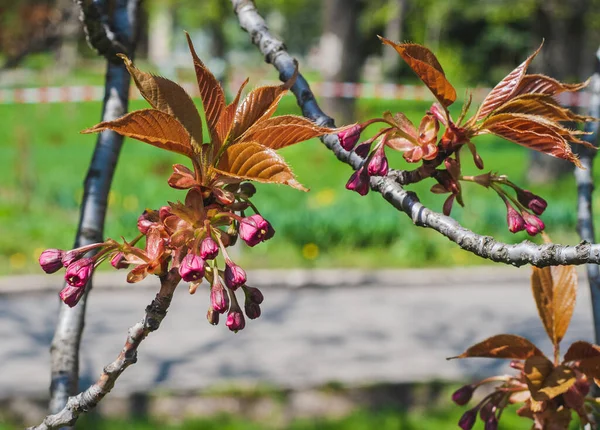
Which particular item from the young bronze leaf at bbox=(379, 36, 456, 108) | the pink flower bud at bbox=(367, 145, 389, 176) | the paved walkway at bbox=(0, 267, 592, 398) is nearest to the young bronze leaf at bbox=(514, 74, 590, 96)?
the young bronze leaf at bbox=(379, 36, 456, 108)

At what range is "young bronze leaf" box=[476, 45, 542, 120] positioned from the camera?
1106 mm

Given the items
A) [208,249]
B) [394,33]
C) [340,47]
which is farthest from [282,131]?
[394,33]

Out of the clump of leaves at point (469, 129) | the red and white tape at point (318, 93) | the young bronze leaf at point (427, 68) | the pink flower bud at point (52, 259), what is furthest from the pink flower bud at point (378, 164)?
the red and white tape at point (318, 93)

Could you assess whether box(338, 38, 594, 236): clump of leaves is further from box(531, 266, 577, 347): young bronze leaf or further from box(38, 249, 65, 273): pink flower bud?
box(38, 249, 65, 273): pink flower bud

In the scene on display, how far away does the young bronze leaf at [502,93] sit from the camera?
111 centimetres

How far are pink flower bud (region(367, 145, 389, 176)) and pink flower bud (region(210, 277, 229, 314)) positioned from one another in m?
0.26

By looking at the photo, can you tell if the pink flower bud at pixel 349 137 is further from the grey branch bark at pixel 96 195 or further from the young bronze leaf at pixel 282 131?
the grey branch bark at pixel 96 195

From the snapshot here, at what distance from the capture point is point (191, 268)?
0.92m

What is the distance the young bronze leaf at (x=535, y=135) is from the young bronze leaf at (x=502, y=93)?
2.6 inches

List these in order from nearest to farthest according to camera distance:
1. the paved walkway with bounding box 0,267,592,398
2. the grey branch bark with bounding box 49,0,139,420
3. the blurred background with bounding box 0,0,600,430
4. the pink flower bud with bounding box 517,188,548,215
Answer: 1. the pink flower bud with bounding box 517,188,548,215
2. the grey branch bark with bounding box 49,0,139,420
3. the paved walkway with bounding box 0,267,592,398
4. the blurred background with bounding box 0,0,600,430

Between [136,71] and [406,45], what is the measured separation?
342 mm

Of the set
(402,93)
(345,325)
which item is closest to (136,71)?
(345,325)

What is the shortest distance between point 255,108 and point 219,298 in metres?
0.24

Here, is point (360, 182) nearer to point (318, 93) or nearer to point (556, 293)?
point (556, 293)
